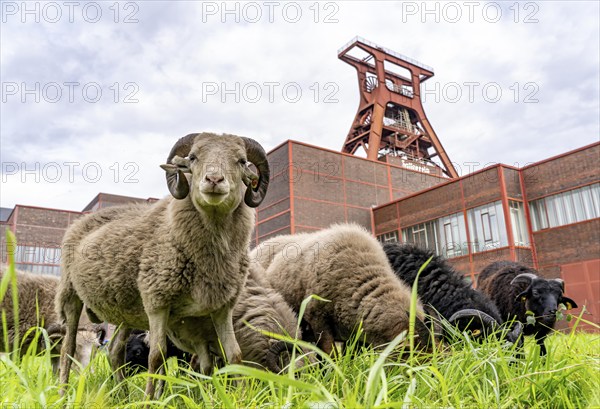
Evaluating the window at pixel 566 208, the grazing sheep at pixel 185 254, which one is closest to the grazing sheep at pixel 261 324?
the grazing sheep at pixel 185 254

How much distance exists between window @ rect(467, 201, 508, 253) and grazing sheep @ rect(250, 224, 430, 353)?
18261mm

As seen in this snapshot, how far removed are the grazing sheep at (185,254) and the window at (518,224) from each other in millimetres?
20816

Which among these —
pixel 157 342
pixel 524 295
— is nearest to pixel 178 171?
pixel 157 342

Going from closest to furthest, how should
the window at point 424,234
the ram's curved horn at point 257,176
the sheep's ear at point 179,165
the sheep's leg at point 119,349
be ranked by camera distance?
the sheep's ear at point 179,165
the ram's curved horn at point 257,176
the sheep's leg at point 119,349
the window at point 424,234

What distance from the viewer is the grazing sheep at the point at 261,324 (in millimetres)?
3875

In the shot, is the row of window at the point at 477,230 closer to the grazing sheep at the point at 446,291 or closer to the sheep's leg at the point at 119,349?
the grazing sheep at the point at 446,291

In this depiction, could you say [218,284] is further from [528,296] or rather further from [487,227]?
[487,227]

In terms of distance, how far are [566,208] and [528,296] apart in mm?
17790

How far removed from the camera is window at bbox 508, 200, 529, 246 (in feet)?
73.0

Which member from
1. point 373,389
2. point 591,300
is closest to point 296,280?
point 373,389

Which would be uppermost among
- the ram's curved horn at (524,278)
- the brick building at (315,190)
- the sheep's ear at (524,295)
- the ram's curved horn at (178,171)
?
the brick building at (315,190)

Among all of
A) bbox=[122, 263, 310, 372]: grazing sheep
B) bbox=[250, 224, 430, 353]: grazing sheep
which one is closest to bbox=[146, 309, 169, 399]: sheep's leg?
bbox=[122, 263, 310, 372]: grazing sheep

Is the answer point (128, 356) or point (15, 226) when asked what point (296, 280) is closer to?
point (128, 356)

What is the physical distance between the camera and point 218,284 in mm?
3535
